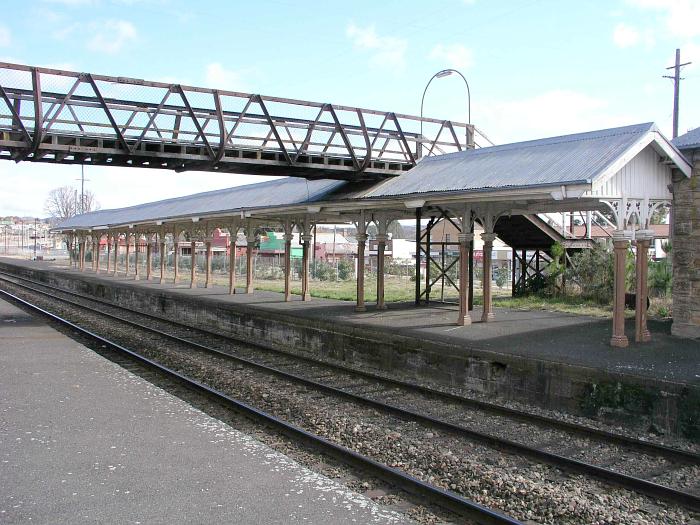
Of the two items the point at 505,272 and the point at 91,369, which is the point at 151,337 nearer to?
the point at 91,369

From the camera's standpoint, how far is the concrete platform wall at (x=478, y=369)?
340 inches

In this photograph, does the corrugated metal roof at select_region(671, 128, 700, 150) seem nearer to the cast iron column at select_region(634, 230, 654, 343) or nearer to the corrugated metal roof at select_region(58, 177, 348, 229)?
the cast iron column at select_region(634, 230, 654, 343)

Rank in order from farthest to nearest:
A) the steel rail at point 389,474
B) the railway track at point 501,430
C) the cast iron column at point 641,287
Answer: the cast iron column at point 641,287 → the railway track at point 501,430 → the steel rail at point 389,474

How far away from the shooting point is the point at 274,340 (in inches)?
684

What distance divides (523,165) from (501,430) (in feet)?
A: 21.4

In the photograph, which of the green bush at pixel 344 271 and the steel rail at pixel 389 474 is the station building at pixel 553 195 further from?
the green bush at pixel 344 271

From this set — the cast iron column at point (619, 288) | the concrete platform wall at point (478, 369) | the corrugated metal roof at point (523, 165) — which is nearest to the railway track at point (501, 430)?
the concrete platform wall at point (478, 369)

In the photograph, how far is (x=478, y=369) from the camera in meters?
11.0

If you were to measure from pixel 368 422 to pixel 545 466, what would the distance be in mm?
2595

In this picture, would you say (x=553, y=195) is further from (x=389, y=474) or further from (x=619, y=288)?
(x=389, y=474)

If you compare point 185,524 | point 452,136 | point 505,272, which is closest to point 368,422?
point 185,524

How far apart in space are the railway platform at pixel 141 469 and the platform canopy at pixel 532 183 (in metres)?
7.03

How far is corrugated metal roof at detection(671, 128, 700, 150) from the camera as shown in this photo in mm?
11742

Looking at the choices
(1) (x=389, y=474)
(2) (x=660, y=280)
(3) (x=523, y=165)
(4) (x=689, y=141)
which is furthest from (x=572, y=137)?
(1) (x=389, y=474)
